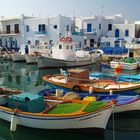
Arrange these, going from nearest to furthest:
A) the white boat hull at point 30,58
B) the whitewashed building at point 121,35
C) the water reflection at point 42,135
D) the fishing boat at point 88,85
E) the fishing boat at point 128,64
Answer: the water reflection at point 42,135, the fishing boat at point 88,85, the fishing boat at point 128,64, the white boat hull at point 30,58, the whitewashed building at point 121,35

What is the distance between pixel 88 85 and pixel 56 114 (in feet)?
17.1

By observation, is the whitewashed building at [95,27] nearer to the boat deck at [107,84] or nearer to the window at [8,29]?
the window at [8,29]

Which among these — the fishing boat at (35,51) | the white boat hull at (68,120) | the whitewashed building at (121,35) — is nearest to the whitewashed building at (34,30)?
the fishing boat at (35,51)

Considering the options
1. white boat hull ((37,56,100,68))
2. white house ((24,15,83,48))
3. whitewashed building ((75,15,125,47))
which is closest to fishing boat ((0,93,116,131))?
white boat hull ((37,56,100,68))

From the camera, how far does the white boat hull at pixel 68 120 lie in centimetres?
961

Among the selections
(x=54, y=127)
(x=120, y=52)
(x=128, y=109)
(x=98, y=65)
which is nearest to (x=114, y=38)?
(x=120, y=52)

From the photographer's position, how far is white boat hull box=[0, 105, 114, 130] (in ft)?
31.5

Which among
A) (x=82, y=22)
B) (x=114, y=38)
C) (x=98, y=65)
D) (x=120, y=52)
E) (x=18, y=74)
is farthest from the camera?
(x=82, y=22)

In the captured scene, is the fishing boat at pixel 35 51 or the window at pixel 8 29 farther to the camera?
the window at pixel 8 29

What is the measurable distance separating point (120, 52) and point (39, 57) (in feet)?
38.6

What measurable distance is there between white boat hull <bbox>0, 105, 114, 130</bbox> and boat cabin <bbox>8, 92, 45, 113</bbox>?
49cm

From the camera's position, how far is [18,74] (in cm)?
2711

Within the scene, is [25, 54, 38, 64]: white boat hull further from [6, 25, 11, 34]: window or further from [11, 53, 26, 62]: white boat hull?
[6, 25, 11, 34]: window

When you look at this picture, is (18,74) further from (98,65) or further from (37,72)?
(98,65)
